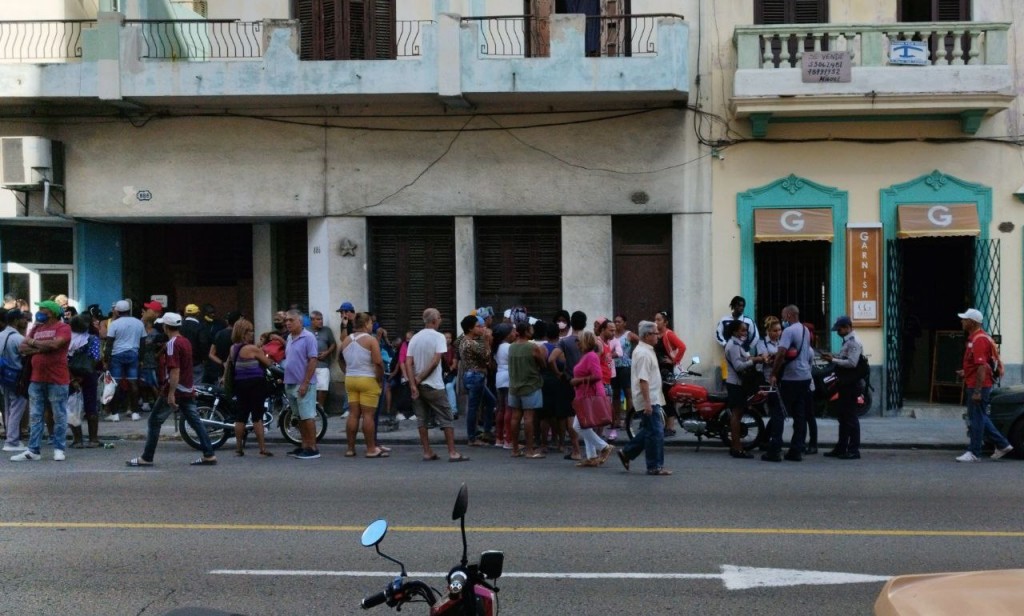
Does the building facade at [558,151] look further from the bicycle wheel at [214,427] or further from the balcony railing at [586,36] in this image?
the bicycle wheel at [214,427]

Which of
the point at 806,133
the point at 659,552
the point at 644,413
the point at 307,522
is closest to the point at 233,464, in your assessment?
the point at 307,522

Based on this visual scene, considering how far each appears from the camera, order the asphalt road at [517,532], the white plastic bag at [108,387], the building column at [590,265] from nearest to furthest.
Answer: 1. the asphalt road at [517,532]
2. the white plastic bag at [108,387]
3. the building column at [590,265]

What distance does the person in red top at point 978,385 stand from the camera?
42.2 feet

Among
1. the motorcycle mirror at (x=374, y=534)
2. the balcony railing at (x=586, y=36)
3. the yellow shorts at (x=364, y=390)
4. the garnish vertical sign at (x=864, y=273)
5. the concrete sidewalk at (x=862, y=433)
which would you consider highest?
the balcony railing at (x=586, y=36)

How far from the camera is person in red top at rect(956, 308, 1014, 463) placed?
507 inches

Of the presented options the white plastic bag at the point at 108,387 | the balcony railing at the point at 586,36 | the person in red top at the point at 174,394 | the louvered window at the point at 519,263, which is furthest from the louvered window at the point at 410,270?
the person in red top at the point at 174,394

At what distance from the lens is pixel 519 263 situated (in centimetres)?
1883

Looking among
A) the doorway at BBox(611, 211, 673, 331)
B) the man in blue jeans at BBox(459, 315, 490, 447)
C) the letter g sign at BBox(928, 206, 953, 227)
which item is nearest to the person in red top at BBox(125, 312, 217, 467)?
the man in blue jeans at BBox(459, 315, 490, 447)

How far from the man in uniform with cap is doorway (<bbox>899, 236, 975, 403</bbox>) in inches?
216

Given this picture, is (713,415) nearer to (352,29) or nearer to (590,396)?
(590,396)

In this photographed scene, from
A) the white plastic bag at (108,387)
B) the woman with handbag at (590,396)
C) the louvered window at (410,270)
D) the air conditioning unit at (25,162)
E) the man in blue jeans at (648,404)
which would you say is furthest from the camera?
the louvered window at (410,270)

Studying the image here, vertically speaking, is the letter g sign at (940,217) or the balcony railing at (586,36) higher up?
the balcony railing at (586,36)

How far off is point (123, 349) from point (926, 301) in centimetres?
1345

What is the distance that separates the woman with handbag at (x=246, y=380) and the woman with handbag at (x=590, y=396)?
12.8ft
